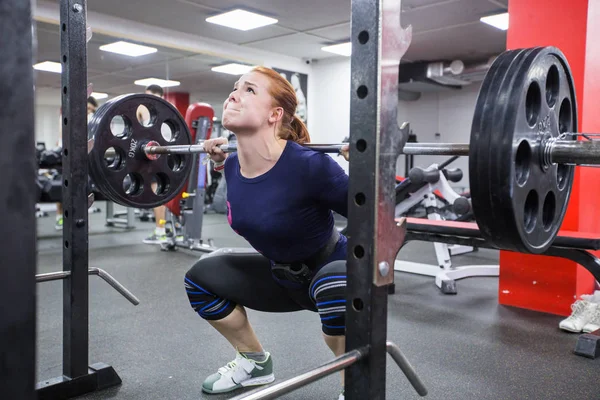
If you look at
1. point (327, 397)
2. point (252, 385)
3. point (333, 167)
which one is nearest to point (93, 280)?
point (252, 385)

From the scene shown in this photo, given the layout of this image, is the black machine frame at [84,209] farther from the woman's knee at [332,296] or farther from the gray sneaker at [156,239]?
the gray sneaker at [156,239]

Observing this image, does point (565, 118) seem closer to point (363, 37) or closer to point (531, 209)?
point (531, 209)

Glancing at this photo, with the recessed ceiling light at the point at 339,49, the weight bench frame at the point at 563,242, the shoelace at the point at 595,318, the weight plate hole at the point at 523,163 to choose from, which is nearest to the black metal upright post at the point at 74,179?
the weight bench frame at the point at 563,242

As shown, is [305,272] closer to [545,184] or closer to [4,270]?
[545,184]

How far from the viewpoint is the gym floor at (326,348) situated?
1.88 metres

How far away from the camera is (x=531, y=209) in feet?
4.00

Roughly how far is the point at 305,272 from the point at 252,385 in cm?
58

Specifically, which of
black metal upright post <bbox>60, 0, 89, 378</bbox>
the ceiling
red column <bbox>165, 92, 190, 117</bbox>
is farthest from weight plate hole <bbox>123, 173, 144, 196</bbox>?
red column <bbox>165, 92, 190, 117</bbox>

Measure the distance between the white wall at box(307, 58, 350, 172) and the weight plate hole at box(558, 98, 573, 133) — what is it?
19.6 feet

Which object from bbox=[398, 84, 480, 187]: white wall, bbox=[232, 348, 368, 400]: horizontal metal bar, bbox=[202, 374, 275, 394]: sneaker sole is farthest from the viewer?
bbox=[398, 84, 480, 187]: white wall

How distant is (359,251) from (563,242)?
187 cm

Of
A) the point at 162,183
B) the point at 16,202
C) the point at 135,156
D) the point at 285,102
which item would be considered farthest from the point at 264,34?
the point at 16,202

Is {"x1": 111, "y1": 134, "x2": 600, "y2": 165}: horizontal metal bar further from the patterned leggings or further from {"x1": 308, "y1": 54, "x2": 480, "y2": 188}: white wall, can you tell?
{"x1": 308, "y1": 54, "x2": 480, "y2": 188}: white wall

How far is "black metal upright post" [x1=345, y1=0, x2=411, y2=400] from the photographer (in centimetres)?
88
